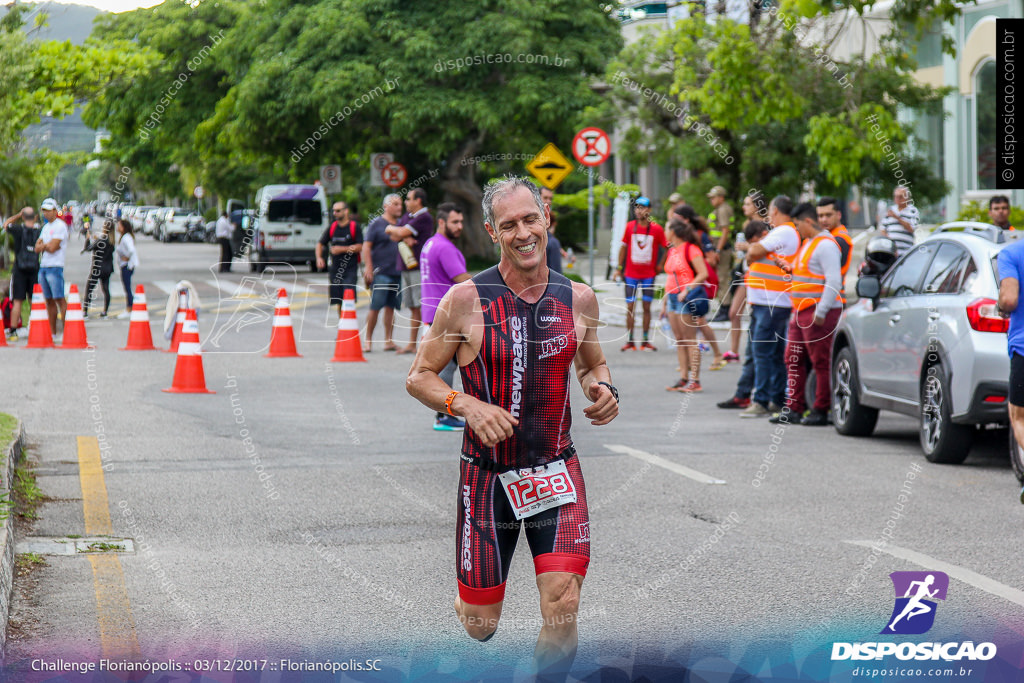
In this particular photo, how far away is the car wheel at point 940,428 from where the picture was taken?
953 cm

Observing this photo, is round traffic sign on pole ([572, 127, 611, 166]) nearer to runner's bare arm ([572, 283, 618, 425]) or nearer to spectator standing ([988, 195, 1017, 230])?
spectator standing ([988, 195, 1017, 230])

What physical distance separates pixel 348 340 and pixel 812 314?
21.8 ft

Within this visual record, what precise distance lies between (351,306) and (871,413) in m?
7.70

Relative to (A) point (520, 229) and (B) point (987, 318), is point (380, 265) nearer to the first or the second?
(B) point (987, 318)

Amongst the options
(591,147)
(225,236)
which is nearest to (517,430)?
(591,147)

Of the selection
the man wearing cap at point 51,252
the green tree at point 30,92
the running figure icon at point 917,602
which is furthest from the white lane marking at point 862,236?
the running figure icon at point 917,602

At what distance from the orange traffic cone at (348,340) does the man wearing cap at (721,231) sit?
14.9ft

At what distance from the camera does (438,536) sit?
24.2 feet

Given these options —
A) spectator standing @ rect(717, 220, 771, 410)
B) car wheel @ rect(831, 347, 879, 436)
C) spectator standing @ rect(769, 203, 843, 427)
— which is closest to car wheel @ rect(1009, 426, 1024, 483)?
car wheel @ rect(831, 347, 879, 436)

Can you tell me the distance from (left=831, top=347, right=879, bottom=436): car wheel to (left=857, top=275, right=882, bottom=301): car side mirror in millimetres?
808

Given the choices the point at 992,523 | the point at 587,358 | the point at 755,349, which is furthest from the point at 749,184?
the point at 587,358

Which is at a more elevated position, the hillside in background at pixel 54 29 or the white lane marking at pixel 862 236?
the hillside in background at pixel 54 29

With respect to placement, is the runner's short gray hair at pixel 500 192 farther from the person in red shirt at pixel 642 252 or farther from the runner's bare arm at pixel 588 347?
the person in red shirt at pixel 642 252

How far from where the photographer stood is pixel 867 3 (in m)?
15.2
